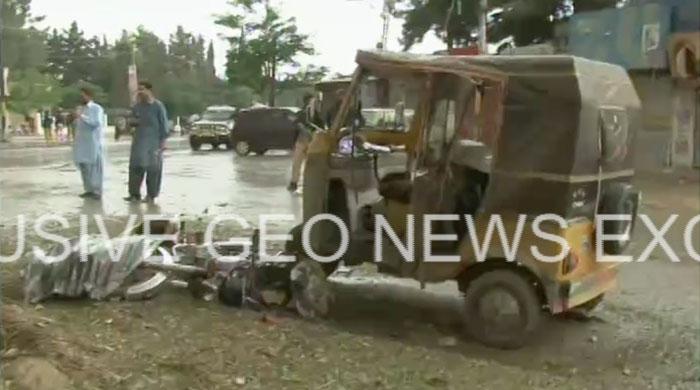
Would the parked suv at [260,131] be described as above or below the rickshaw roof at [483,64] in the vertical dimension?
below

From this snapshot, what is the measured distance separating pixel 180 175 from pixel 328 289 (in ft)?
39.0

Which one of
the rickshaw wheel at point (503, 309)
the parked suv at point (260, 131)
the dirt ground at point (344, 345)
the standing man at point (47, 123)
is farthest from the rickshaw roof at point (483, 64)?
the standing man at point (47, 123)

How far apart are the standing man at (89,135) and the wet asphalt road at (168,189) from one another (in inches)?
21.3

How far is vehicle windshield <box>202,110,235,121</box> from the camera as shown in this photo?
3209cm

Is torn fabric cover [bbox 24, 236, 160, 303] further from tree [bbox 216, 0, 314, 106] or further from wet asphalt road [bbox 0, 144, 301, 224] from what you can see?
tree [bbox 216, 0, 314, 106]

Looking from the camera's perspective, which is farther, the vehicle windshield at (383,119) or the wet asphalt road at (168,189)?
the wet asphalt road at (168,189)

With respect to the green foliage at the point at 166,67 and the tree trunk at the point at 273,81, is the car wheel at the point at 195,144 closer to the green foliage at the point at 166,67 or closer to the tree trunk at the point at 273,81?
the green foliage at the point at 166,67

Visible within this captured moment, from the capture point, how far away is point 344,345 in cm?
504

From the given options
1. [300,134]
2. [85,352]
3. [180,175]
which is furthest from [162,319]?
[180,175]

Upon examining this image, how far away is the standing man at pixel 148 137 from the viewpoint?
1109 centimetres

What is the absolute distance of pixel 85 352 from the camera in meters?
4.29

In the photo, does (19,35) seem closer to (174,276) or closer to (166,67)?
(174,276)

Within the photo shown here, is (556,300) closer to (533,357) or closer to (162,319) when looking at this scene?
(533,357)

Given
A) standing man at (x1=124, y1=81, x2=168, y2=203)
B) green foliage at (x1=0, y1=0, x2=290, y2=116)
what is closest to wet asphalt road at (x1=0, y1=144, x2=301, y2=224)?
standing man at (x1=124, y1=81, x2=168, y2=203)
